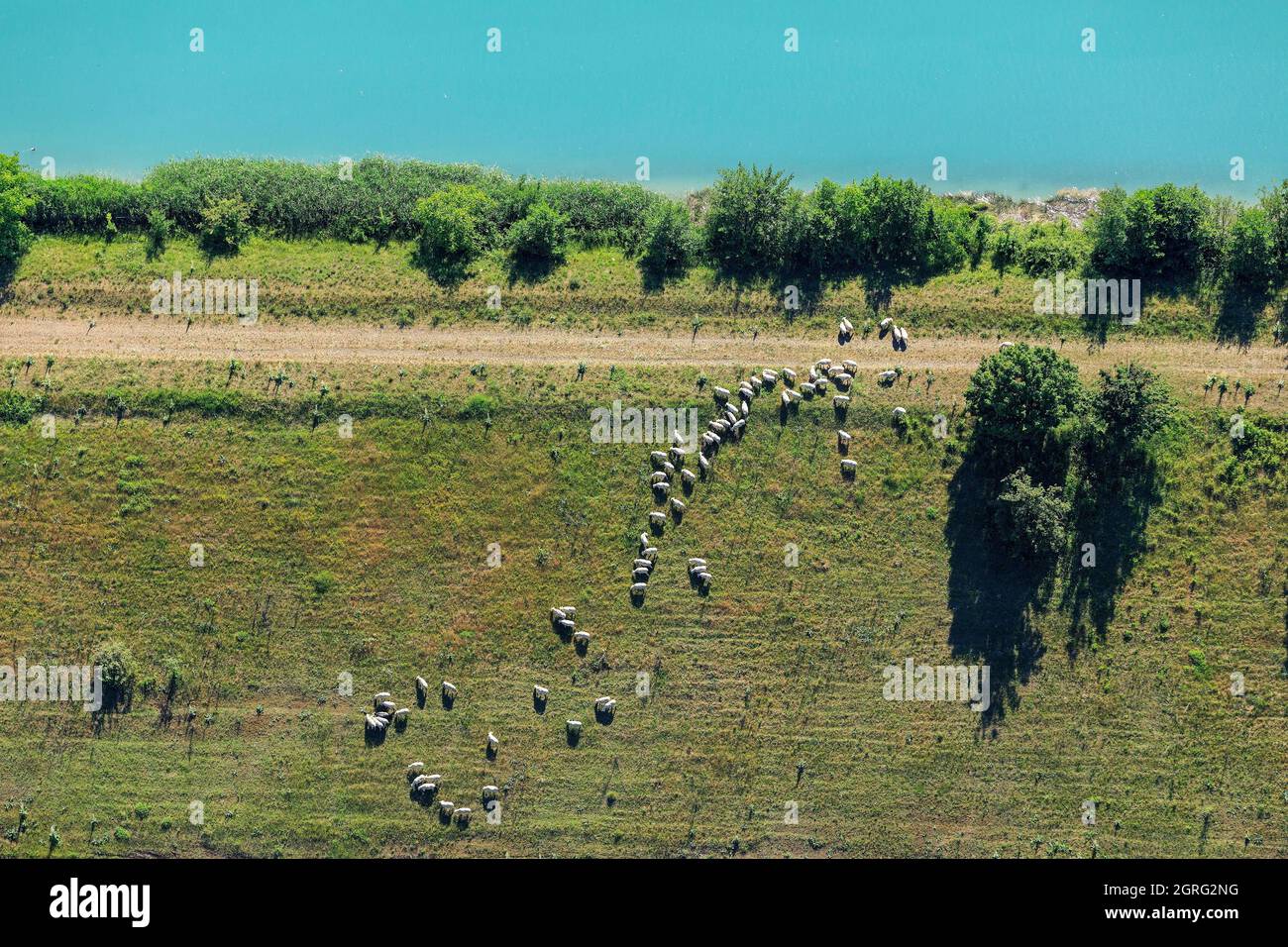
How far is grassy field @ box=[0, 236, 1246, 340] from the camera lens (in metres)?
40.8

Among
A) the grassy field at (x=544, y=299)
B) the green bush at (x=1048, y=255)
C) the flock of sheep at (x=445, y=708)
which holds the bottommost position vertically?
the flock of sheep at (x=445, y=708)

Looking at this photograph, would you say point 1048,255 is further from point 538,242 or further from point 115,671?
point 115,671

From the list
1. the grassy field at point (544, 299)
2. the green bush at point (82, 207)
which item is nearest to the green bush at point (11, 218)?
the grassy field at point (544, 299)

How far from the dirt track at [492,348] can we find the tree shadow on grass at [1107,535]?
4.54 m

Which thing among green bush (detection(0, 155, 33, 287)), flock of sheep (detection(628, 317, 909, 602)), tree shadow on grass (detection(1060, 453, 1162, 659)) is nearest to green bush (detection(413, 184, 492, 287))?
flock of sheep (detection(628, 317, 909, 602))

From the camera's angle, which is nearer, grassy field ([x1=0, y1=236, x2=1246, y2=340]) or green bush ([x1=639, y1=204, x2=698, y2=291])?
grassy field ([x1=0, y1=236, x2=1246, y2=340])

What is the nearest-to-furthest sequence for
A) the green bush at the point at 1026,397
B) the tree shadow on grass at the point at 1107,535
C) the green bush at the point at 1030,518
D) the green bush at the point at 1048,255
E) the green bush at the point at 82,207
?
the green bush at the point at 1030,518, the green bush at the point at 1026,397, the tree shadow on grass at the point at 1107,535, the green bush at the point at 1048,255, the green bush at the point at 82,207

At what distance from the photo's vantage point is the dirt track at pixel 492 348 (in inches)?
1588

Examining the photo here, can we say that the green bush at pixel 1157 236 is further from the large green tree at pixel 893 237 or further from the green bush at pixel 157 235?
the green bush at pixel 157 235

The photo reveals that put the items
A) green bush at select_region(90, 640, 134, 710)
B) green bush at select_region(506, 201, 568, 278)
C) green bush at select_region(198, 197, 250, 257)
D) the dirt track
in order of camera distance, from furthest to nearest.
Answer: green bush at select_region(198, 197, 250, 257), green bush at select_region(506, 201, 568, 278), the dirt track, green bush at select_region(90, 640, 134, 710)

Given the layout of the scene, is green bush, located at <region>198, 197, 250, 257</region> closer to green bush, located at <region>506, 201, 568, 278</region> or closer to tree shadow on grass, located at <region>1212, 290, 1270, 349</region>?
green bush, located at <region>506, 201, 568, 278</region>

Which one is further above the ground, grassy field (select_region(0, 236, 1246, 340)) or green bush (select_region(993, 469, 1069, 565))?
grassy field (select_region(0, 236, 1246, 340))

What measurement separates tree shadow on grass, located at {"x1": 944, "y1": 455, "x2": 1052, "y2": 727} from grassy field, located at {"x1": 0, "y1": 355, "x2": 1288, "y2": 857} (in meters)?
0.11

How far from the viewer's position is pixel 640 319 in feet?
135
